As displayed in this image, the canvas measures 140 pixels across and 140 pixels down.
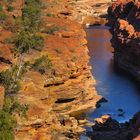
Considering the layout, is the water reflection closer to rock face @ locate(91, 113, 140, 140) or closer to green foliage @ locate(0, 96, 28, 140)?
rock face @ locate(91, 113, 140, 140)

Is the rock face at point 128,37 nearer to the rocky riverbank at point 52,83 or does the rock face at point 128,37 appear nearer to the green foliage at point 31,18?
the rocky riverbank at point 52,83

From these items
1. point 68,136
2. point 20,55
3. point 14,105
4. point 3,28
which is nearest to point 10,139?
point 14,105

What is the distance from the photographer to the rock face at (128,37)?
81250 millimetres

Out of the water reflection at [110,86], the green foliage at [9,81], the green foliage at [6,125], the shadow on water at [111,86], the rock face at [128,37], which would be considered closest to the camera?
the green foliage at [6,125]

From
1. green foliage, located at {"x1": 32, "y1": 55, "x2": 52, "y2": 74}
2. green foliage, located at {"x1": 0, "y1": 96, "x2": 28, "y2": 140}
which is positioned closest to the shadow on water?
green foliage, located at {"x1": 32, "y1": 55, "x2": 52, "y2": 74}

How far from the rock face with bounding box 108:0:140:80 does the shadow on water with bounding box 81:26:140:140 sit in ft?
4.66

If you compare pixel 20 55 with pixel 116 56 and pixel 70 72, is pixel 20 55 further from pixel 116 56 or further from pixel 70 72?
pixel 116 56

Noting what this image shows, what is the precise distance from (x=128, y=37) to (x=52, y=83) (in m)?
27.7

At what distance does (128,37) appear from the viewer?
85.6 metres

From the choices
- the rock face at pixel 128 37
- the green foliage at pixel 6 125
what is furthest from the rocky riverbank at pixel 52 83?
the rock face at pixel 128 37

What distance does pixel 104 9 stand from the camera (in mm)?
137750

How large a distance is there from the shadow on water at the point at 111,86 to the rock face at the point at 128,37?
1421mm

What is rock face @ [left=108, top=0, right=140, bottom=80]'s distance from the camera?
8125cm

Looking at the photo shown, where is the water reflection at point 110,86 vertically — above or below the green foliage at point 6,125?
below
